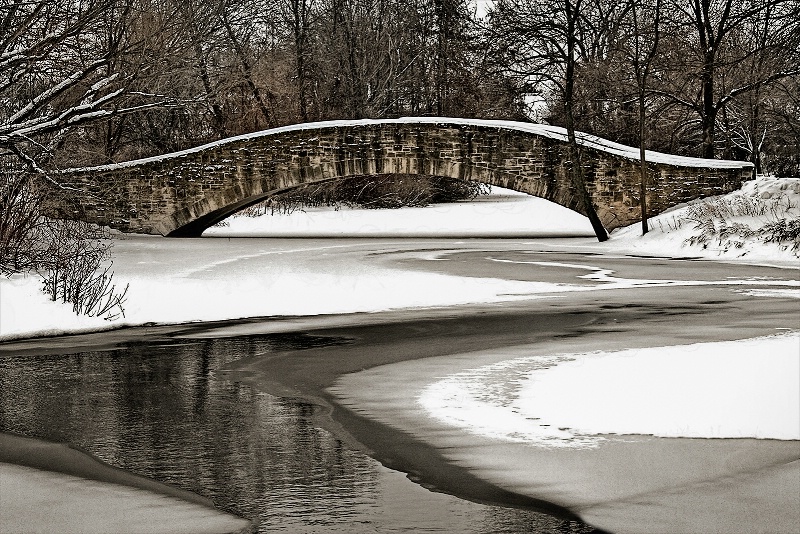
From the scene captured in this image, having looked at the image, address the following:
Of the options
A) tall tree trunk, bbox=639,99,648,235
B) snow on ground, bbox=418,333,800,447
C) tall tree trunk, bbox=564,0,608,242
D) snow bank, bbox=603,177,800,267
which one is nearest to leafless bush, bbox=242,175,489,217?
tall tree trunk, bbox=564,0,608,242

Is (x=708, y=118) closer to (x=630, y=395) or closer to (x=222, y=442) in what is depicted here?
(x=630, y=395)

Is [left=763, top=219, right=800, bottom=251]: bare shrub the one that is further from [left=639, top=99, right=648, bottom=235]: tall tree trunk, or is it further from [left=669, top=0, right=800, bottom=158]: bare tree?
[left=669, top=0, right=800, bottom=158]: bare tree

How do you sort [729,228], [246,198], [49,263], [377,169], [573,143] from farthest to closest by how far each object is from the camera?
[246,198] → [377,169] → [573,143] → [729,228] → [49,263]

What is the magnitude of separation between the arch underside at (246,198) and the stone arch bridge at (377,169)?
0.03 meters

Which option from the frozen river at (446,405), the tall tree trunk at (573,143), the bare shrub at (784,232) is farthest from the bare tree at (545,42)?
the frozen river at (446,405)

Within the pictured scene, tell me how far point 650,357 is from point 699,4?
2790cm

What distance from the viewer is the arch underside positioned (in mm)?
32562

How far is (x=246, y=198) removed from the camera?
34719 mm

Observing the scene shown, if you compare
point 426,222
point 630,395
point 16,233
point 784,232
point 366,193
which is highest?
point 366,193

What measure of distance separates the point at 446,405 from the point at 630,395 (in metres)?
1.25

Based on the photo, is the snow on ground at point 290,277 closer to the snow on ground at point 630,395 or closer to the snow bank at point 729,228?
the snow bank at point 729,228

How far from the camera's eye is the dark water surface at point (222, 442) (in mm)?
5473

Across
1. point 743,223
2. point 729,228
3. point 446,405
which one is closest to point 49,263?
point 446,405

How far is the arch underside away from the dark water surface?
2201 cm
